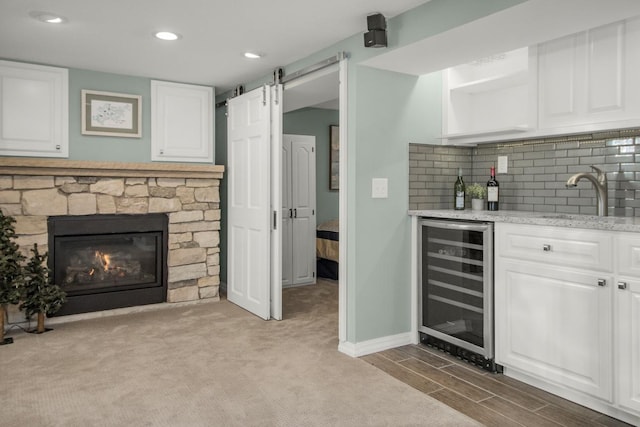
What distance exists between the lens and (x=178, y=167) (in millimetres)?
4652

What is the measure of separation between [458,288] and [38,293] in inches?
126

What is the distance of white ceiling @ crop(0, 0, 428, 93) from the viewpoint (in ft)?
9.20

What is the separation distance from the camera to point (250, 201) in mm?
4562

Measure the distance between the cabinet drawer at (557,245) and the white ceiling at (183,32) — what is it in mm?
1429

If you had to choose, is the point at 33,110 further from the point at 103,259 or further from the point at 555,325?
the point at 555,325

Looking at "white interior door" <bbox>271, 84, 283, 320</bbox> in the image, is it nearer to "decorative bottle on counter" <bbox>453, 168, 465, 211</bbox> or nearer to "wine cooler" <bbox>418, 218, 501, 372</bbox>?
"wine cooler" <bbox>418, 218, 501, 372</bbox>

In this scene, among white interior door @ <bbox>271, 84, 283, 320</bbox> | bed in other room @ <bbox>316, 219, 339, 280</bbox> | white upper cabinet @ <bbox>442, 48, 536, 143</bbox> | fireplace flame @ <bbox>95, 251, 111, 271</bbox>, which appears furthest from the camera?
bed in other room @ <bbox>316, 219, 339, 280</bbox>

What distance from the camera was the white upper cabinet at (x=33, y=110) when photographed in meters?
3.99

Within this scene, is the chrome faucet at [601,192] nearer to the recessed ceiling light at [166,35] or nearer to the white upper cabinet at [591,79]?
the white upper cabinet at [591,79]

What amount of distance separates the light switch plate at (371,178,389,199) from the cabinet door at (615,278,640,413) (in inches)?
60.9

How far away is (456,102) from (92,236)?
3375mm

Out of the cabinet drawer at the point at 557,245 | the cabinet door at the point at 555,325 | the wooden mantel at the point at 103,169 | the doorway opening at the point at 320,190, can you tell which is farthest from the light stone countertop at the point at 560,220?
the wooden mantel at the point at 103,169

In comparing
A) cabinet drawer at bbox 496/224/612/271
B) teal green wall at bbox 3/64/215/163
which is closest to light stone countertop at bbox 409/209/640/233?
cabinet drawer at bbox 496/224/612/271

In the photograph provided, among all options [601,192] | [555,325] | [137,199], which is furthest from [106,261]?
[601,192]
